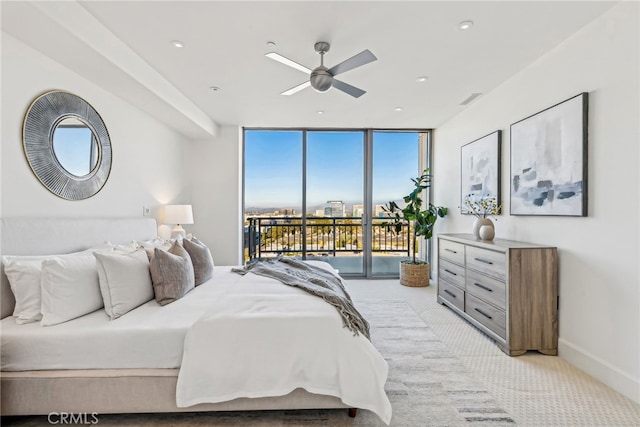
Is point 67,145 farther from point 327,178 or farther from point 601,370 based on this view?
point 601,370

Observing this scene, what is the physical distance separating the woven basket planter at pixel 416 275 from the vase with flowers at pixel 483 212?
128 cm

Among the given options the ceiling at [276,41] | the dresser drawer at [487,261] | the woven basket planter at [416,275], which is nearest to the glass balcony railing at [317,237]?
the woven basket planter at [416,275]

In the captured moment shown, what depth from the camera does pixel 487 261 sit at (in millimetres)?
2754

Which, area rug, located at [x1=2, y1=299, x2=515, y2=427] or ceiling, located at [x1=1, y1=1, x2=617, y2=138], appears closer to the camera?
area rug, located at [x1=2, y1=299, x2=515, y2=427]

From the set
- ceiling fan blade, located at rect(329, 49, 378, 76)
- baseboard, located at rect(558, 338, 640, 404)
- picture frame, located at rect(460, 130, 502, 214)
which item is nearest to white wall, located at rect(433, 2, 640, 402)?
baseboard, located at rect(558, 338, 640, 404)

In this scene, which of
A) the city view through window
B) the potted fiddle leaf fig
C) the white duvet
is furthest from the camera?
the city view through window

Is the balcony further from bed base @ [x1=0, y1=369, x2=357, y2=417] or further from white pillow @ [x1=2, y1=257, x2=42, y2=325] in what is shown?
bed base @ [x1=0, y1=369, x2=357, y2=417]

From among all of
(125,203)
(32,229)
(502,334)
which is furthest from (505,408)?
(125,203)

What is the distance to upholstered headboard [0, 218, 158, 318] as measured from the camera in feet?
5.97

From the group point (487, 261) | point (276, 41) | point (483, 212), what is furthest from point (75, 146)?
point (483, 212)

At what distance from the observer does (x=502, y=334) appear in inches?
99.3

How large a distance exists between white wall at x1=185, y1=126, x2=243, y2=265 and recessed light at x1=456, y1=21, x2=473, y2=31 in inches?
141

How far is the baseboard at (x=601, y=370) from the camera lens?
1.88 meters

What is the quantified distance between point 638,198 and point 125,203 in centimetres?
439
